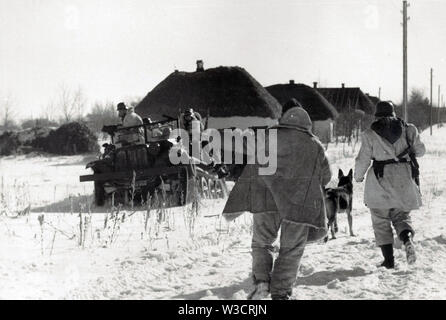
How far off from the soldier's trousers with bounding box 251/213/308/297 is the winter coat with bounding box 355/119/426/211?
151 centimetres

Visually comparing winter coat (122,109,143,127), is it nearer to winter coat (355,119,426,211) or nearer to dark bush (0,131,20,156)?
winter coat (355,119,426,211)

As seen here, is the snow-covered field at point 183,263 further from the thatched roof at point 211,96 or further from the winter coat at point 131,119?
A: the thatched roof at point 211,96

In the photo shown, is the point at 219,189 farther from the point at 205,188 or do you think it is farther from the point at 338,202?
the point at 338,202

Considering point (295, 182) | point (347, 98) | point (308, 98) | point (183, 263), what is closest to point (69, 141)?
point (308, 98)

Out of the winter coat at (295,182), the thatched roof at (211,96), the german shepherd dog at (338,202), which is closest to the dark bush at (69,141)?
the thatched roof at (211,96)

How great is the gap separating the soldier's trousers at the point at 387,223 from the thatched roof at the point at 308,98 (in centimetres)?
3757

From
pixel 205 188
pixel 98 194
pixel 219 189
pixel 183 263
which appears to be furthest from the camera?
pixel 219 189

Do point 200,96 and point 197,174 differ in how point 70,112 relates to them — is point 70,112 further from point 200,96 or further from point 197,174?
point 197,174

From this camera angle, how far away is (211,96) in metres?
30.1

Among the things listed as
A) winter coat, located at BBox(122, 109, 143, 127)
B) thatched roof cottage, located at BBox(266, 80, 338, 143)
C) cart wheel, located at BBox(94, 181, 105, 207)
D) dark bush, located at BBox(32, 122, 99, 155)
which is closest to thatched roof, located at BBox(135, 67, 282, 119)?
dark bush, located at BBox(32, 122, 99, 155)

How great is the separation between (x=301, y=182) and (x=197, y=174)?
24.2ft

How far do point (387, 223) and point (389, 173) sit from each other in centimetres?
54

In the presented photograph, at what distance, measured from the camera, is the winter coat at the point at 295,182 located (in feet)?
15.2

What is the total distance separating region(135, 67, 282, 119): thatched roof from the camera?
29459mm
